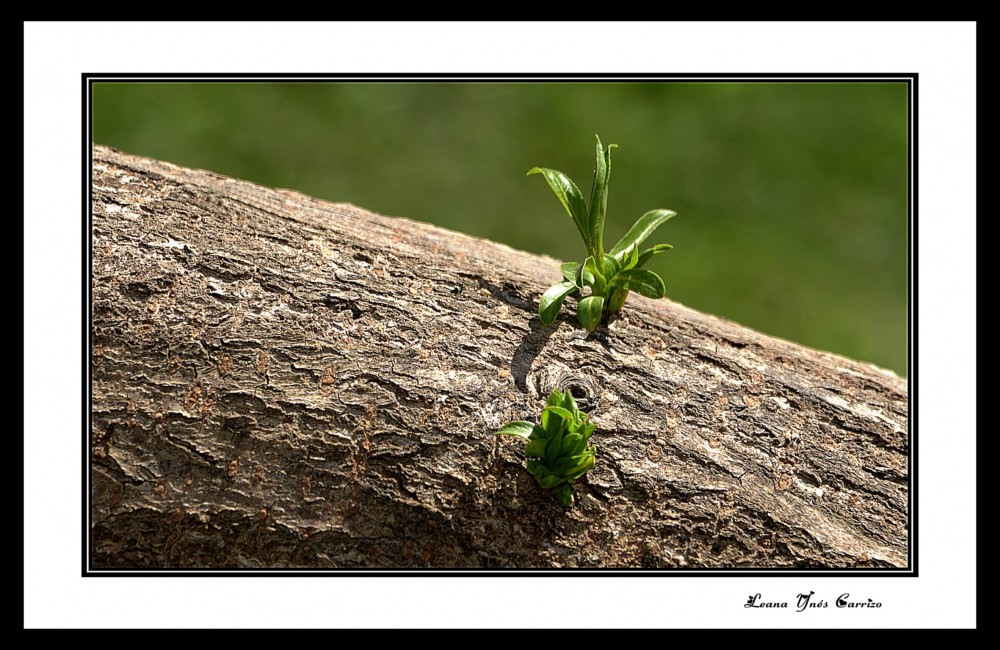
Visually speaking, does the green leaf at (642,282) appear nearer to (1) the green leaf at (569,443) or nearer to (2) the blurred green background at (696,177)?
(1) the green leaf at (569,443)

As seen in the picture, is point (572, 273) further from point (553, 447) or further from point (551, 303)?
point (553, 447)

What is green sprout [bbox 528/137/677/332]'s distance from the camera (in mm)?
1431

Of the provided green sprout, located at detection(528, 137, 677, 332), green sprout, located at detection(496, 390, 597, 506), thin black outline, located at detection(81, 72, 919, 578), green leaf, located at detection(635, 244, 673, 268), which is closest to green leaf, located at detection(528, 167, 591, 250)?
green sprout, located at detection(528, 137, 677, 332)

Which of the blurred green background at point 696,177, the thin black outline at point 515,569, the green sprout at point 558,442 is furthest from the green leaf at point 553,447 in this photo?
the blurred green background at point 696,177

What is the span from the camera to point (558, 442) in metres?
1.28

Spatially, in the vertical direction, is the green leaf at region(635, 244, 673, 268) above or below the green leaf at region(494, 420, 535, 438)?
above

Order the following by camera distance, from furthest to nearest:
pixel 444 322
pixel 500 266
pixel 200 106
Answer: pixel 200 106, pixel 500 266, pixel 444 322

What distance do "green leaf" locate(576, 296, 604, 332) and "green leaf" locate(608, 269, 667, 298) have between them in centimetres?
7

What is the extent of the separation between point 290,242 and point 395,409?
458 mm

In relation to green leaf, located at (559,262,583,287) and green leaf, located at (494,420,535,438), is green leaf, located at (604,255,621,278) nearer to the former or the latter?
green leaf, located at (559,262,583,287)
